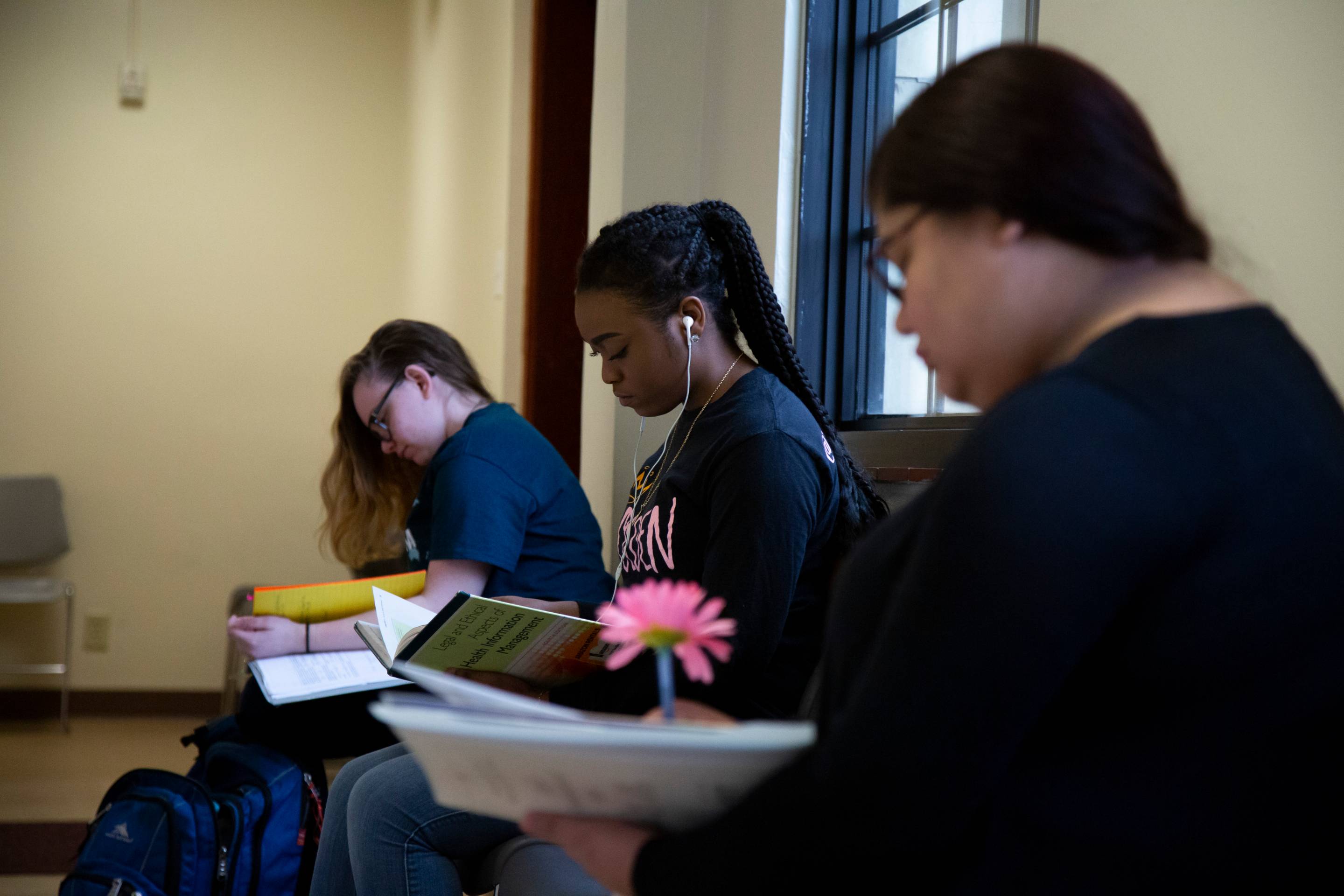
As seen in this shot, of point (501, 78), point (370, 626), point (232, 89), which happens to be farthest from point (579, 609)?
point (232, 89)

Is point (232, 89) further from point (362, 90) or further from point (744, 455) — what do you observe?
point (744, 455)

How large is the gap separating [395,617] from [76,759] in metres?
2.84

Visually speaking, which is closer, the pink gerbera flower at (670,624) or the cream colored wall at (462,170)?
the pink gerbera flower at (670,624)

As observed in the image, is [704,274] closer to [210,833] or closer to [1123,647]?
[1123,647]

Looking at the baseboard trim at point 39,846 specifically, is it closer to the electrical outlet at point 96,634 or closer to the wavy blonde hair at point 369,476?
the wavy blonde hair at point 369,476

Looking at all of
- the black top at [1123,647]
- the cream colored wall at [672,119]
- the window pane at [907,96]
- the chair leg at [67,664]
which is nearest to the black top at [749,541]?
the window pane at [907,96]

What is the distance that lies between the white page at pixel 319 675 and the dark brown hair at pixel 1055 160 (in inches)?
50.6

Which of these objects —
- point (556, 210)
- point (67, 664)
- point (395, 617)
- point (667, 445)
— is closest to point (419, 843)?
point (395, 617)

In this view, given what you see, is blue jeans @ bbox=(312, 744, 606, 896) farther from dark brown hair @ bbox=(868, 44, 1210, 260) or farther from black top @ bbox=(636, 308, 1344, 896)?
dark brown hair @ bbox=(868, 44, 1210, 260)

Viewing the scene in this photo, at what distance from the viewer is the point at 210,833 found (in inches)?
70.4

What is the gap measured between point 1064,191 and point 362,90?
4.57 metres

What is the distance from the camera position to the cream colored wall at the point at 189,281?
428 centimetres

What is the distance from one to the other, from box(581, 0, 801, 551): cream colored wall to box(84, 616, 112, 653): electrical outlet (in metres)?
2.90

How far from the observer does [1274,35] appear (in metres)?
0.97
